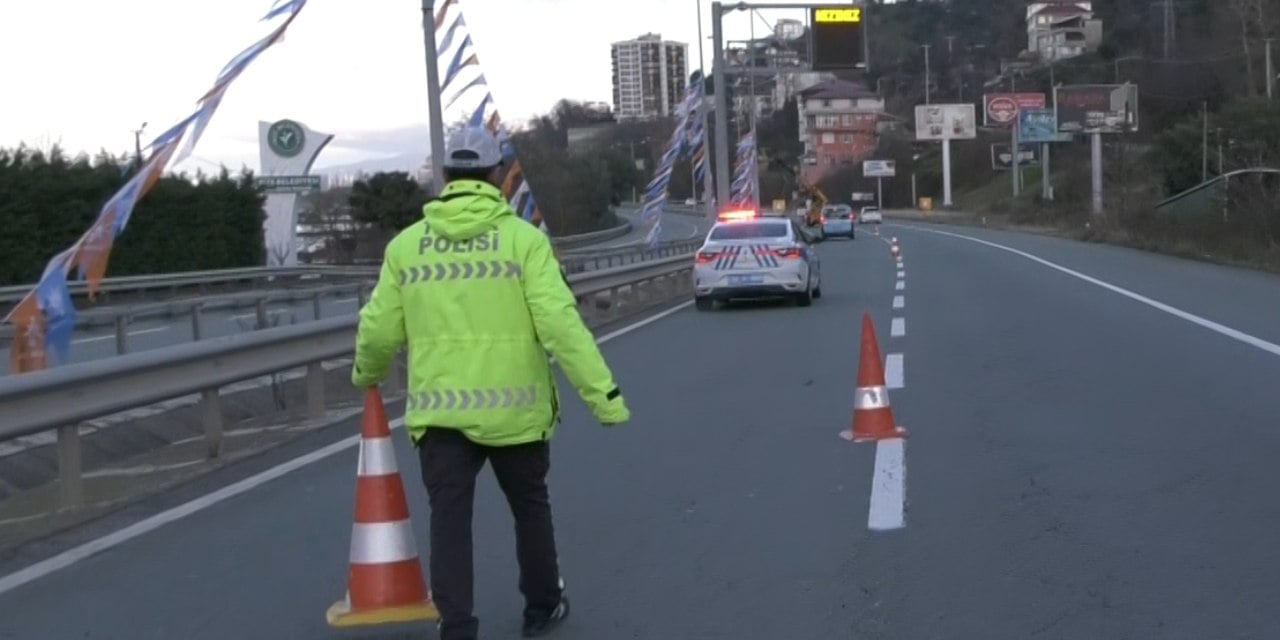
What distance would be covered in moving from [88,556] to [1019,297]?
61.9 ft

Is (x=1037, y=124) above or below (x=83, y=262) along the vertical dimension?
above

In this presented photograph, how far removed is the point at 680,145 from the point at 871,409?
31161 millimetres

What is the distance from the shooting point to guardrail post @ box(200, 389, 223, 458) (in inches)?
425

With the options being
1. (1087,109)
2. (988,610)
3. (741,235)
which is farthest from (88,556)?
(1087,109)

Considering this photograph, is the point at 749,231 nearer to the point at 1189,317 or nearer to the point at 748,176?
the point at 1189,317

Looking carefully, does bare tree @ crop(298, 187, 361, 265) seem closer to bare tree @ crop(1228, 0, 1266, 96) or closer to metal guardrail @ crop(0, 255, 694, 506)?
bare tree @ crop(1228, 0, 1266, 96)

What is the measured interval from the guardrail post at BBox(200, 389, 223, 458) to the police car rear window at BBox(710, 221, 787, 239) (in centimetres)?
1401

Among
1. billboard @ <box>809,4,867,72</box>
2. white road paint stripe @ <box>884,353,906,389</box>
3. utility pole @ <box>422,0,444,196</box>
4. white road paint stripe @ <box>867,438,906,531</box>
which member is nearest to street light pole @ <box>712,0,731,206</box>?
billboard @ <box>809,4,867,72</box>

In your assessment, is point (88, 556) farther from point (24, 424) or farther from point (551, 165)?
point (551, 165)

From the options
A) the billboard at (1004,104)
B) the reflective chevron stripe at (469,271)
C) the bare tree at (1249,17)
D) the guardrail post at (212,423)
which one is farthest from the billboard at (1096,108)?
the reflective chevron stripe at (469,271)

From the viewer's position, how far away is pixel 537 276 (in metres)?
5.24

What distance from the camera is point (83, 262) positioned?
9.89m

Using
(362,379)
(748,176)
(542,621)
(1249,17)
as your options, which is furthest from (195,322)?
(1249,17)

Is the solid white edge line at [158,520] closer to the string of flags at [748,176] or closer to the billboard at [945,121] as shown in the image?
the string of flags at [748,176]
